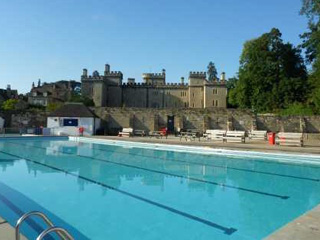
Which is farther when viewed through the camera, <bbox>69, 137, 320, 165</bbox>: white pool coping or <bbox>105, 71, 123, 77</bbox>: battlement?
<bbox>105, 71, 123, 77</bbox>: battlement

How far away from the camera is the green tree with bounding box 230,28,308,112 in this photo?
35.6m

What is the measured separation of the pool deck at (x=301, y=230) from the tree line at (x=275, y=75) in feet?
100

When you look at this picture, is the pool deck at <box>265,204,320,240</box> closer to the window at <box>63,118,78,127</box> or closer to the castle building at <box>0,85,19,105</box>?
the window at <box>63,118,78,127</box>

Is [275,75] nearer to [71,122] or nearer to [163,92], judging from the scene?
[71,122]

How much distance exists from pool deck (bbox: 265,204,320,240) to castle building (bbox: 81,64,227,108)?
54.6m

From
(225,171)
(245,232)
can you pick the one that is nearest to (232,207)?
(245,232)

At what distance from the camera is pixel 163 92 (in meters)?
61.8

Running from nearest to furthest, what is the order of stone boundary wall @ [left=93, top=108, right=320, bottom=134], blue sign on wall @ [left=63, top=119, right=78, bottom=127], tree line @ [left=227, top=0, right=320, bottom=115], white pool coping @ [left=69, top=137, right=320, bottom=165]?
1. white pool coping @ [left=69, top=137, right=320, bottom=165]
2. blue sign on wall @ [left=63, top=119, right=78, bottom=127]
3. stone boundary wall @ [left=93, top=108, right=320, bottom=134]
4. tree line @ [left=227, top=0, right=320, bottom=115]

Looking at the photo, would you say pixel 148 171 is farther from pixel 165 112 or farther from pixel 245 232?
→ pixel 165 112

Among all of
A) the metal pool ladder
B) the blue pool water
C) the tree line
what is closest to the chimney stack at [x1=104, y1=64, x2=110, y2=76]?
the tree line

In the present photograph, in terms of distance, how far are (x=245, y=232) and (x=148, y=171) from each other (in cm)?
619

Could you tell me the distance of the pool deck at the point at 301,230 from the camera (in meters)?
3.81

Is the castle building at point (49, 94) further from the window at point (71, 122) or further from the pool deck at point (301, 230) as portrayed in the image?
the pool deck at point (301, 230)

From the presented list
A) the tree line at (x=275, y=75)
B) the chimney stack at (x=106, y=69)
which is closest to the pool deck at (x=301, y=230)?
the tree line at (x=275, y=75)
